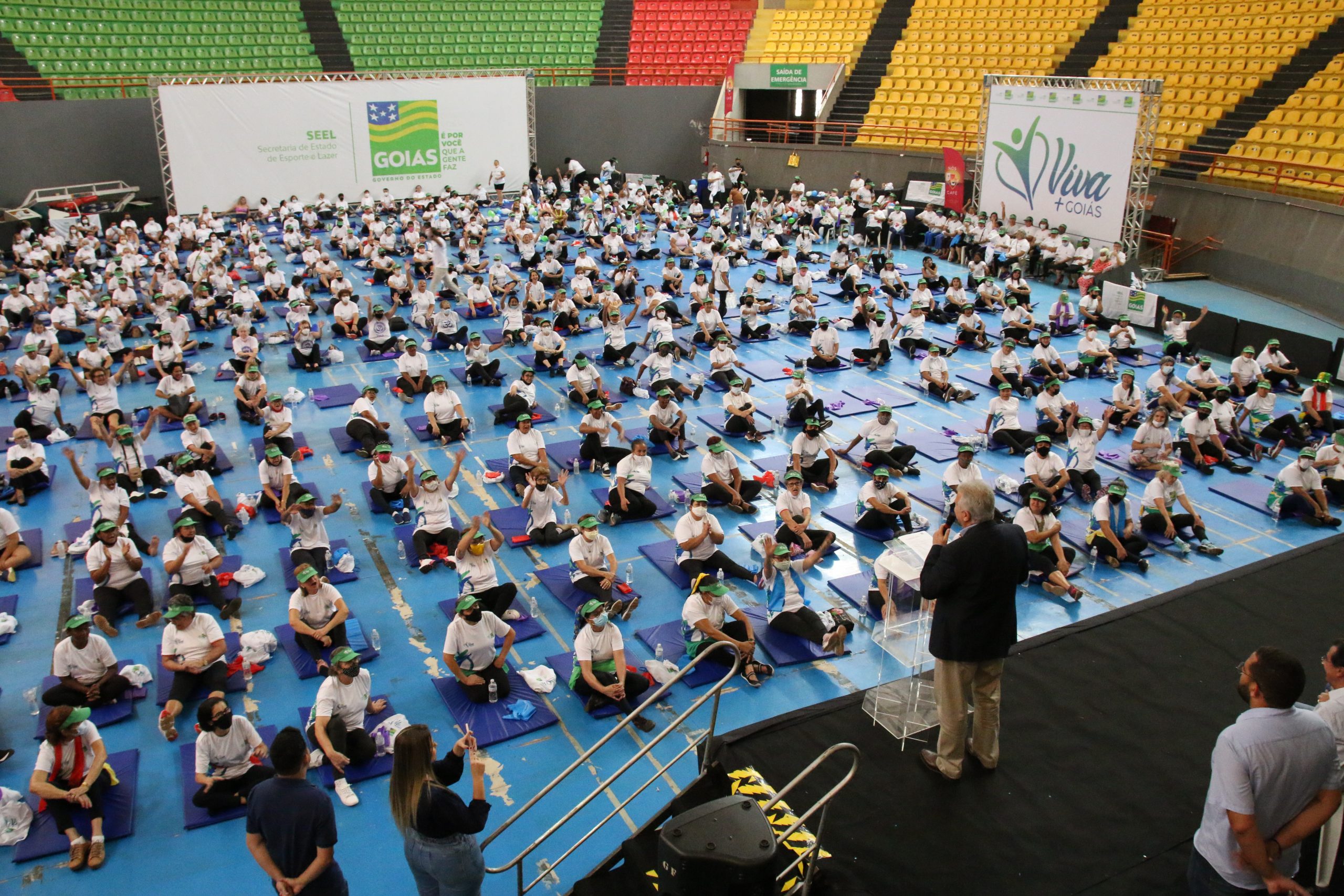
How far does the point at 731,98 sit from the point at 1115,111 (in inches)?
679

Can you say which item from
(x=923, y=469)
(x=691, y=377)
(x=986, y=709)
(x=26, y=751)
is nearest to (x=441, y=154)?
(x=691, y=377)

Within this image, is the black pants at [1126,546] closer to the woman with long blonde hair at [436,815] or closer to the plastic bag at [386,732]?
the plastic bag at [386,732]

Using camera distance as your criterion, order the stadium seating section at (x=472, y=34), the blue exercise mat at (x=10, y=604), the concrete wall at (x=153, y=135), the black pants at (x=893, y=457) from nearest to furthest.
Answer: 1. the blue exercise mat at (x=10, y=604)
2. the black pants at (x=893, y=457)
3. the concrete wall at (x=153, y=135)
4. the stadium seating section at (x=472, y=34)

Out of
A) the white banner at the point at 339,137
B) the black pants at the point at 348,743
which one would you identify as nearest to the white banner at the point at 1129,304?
the black pants at the point at 348,743

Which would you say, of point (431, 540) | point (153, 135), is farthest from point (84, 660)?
point (153, 135)

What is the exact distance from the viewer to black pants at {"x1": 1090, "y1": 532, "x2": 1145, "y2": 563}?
11734mm

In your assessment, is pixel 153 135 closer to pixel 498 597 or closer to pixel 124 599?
pixel 124 599

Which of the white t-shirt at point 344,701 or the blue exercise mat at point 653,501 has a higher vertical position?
the white t-shirt at point 344,701

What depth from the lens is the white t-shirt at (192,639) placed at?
29.4 ft

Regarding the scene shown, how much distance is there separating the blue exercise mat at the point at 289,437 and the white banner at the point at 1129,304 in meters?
16.6

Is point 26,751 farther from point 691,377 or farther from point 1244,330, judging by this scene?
point 1244,330

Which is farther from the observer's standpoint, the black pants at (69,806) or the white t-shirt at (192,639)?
the white t-shirt at (192,639)

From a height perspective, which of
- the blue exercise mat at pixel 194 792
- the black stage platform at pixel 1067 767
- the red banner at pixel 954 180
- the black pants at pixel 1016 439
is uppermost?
the red banner at pixel 954 180

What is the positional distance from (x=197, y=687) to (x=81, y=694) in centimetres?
93
